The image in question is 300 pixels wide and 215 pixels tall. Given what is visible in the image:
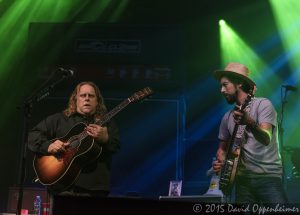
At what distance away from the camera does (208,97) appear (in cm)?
698

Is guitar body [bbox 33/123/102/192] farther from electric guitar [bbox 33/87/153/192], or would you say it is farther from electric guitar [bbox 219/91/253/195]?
electric guitar [bbox 219/91/253/195]

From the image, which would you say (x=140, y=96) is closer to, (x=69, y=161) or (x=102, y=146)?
(x=102, y=146)

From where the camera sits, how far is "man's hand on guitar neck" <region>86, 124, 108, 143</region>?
3.69 m

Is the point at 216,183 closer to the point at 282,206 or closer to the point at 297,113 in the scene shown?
the point at 297,113

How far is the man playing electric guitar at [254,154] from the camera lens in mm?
3719

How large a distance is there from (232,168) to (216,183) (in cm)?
96

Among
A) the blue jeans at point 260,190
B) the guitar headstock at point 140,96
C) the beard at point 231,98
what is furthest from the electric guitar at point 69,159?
the blue jeans at point 260,190

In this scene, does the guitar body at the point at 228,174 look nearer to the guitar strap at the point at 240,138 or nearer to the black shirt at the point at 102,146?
the guitar strap at the point at 240,138

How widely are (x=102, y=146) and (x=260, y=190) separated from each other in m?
1.40

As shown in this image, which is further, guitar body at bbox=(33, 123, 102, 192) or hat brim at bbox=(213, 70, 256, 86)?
hat brim at bbox=(213, 70, 256, 86)

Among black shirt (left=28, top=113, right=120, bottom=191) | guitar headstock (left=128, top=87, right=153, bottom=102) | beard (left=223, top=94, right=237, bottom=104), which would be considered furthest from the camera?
guitar headstock (left=128, top=87, right=153, bottom=102)

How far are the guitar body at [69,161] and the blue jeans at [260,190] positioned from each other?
1.28 m

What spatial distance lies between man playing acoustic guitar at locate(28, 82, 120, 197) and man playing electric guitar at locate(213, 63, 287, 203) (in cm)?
101

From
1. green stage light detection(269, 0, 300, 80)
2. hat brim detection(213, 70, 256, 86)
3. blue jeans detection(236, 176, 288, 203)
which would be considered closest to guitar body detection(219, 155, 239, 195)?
blue jeans detection(236, 176, 288, 203)
